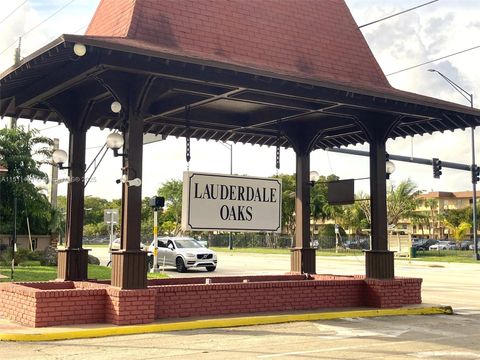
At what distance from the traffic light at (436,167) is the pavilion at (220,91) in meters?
22.4

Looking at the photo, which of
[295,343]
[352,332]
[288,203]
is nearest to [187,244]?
[352,332]

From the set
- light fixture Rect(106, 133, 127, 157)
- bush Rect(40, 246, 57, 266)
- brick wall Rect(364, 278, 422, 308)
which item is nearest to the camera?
light fixture Rect(106, 133, 127, 157)

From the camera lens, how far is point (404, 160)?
120 feet

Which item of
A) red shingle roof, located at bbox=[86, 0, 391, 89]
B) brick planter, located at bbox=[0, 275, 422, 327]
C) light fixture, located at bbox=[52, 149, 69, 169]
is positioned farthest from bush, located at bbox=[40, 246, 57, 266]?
red shingle roof, located at bbox=[86, 0, 391, 89]

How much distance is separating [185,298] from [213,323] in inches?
35.4

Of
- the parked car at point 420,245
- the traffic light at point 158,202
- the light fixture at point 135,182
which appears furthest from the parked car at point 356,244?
the light fixture at point 135,182

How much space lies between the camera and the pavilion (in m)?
10.8

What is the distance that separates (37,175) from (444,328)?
2670cm

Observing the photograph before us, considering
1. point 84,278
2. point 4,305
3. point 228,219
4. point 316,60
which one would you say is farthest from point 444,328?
point 4,305

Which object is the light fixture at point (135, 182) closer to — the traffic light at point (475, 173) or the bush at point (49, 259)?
the bush at point (49, 259)

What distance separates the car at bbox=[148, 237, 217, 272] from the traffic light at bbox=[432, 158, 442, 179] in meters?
15.7

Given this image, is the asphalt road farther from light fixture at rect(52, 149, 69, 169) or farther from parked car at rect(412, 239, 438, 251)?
parked car at rect(412, 239, 438, 251)

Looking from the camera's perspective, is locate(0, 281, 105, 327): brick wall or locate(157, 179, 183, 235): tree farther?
locate(157, 179, 183, 235): tree

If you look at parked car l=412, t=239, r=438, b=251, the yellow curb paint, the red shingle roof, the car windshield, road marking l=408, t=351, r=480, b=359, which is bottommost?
road marking l=408, t=351, r=480, b=359
